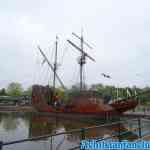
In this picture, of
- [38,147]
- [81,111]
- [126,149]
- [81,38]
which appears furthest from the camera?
[81,38]

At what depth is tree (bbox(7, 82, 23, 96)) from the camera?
96.5 m

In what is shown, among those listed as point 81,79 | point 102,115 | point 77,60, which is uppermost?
point 77,60

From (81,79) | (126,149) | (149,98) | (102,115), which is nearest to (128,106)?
(102,115)

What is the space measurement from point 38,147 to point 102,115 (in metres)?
18.0

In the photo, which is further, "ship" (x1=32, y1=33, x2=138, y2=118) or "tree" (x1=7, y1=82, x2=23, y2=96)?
"tree" (x1=7, y1=82, x2=23, y2=96)

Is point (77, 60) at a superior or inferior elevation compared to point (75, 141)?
superior

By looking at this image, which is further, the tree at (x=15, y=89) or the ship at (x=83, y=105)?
the tree at (x=15, y=89)

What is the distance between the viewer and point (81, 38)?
43969 mm

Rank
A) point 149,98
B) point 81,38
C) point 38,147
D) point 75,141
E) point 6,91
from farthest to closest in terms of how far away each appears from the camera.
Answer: point 6,91 → point 149,98 → point 81,38 → point 75,141 → point 38,147

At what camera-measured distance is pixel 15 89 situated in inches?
3885

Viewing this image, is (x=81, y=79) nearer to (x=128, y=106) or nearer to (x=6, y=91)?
(x=128, y=106)

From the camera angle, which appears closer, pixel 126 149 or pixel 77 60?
pixel 126 149

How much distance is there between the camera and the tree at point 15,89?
96.5 meters

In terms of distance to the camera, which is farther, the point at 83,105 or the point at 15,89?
the point at 15,89
